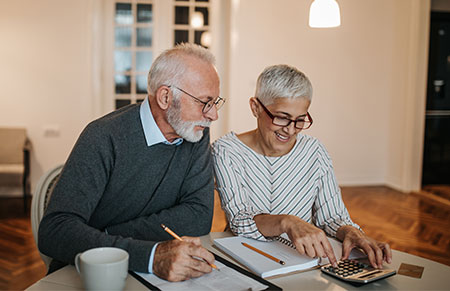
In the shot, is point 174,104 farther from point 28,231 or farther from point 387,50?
point 387,50

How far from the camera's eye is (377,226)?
448 centimetres

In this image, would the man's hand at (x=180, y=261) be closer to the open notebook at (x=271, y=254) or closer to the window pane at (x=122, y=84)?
the open notebook at (x=271, y=254)

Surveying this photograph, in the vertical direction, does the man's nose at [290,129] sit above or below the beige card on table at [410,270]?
above

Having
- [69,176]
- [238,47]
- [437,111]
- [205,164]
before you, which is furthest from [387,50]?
[69,176]

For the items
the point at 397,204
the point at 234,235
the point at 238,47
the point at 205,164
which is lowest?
the point at 397,204

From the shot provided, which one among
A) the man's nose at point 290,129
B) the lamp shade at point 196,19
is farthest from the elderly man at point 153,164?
the lamp shade at point 196,19

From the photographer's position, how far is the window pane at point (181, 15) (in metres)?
6.26

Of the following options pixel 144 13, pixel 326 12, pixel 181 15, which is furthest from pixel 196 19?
pixel 326 12

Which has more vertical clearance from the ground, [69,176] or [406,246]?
[69,176]

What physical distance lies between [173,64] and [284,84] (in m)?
0.45

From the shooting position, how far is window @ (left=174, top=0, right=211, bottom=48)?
20.6 feet

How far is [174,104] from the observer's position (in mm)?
1633

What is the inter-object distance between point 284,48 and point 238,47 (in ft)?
2.03

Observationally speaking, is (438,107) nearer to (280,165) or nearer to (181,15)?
(181,15)
